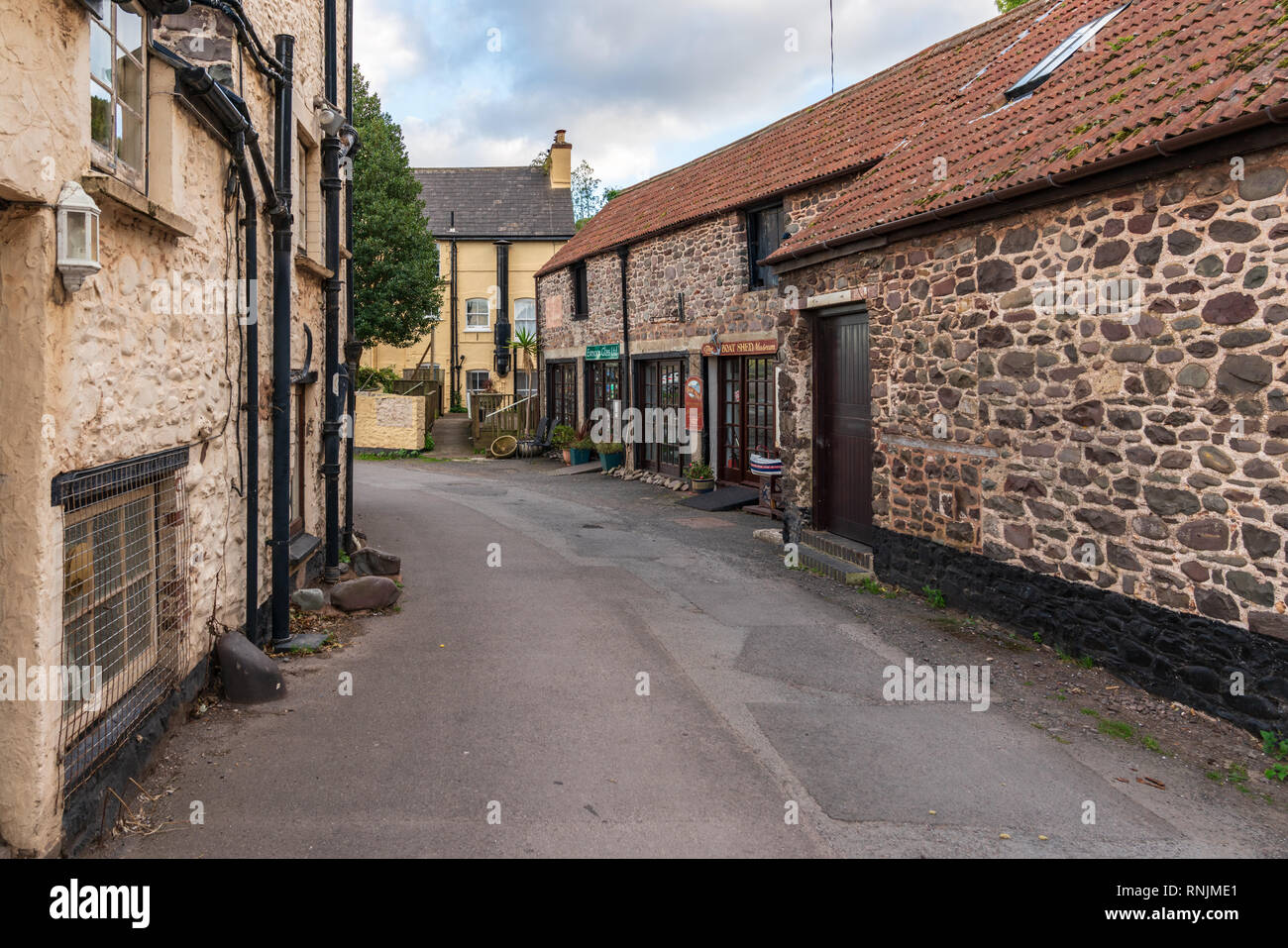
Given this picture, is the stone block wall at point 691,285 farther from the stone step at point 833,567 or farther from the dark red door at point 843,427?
the stone step at point 833,567

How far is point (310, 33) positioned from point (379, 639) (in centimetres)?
631

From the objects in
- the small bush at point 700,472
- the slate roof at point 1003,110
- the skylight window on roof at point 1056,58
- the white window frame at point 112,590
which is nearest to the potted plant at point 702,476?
the small bush at point 700,472

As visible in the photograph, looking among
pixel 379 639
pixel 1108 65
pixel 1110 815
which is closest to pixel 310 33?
pixel 379 639

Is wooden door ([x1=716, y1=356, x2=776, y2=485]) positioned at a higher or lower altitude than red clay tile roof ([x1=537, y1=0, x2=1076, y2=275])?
lower

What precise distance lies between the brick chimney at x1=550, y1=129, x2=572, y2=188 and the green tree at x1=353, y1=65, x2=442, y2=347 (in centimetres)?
710

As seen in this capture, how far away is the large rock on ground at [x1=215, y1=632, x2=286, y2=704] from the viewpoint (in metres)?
6.15

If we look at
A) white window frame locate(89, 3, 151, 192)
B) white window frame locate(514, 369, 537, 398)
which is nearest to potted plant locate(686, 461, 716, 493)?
white window frame locate(514, 369, 537, 398)

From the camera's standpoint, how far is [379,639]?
25.7 ft

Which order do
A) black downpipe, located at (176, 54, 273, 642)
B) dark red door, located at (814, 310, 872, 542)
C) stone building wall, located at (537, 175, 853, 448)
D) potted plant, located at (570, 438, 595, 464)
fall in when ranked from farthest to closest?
potted plant, located at (570, 438, 595, 464), stone building wall, located at (537, 175, 853, 448), dark red door, located at (814, 310, 872, 542), black downpipe, located at (176, 54, 273, 642)

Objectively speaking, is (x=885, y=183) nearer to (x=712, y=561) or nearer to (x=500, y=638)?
(x=712, y=561)

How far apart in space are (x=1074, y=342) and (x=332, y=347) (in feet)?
24.3

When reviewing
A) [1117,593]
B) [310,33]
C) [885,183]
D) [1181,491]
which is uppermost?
[310,33]

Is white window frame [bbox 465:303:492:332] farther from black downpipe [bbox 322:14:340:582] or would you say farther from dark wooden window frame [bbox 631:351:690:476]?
black downpipe [bbox 322:14:340:582]

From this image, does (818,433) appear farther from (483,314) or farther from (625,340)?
(483,314)
